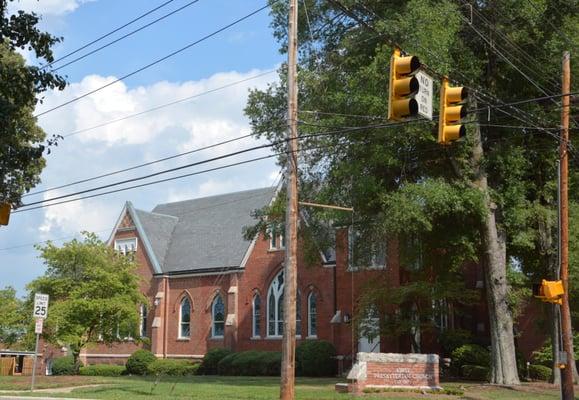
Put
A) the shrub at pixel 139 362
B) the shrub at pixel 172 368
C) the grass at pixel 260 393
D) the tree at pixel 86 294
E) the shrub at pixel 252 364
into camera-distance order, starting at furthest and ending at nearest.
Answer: the shrub at pixel 139 362 → the shrub at pixel 172 368 → the shrub at pixel 252 364 → the tree at pixel 86 294 → the grass at pixel 260 393

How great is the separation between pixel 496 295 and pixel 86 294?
19045mm

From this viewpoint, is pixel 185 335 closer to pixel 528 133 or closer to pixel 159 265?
pixel 159 265

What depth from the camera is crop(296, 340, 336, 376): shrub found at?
37281mm

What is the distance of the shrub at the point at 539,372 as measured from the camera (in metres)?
32.5

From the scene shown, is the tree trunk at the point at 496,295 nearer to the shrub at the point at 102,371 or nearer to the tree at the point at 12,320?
the tree at the point at 12,320

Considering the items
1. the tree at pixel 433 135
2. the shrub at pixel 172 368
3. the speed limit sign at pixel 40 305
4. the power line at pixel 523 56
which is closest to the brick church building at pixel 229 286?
the shrub at pixel 172 368

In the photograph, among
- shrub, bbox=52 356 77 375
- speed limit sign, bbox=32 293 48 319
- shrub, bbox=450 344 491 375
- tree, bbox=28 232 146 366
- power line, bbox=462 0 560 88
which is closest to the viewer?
speed limit sign, bbox=32 293 48 319

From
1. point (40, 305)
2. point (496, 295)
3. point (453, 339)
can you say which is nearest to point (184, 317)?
point (453, 339)

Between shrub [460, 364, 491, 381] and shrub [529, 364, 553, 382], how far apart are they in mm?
2779

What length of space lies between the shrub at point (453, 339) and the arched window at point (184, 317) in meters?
18.2

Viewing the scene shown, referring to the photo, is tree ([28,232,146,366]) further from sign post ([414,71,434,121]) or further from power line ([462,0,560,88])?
sign post ([414,71,434,121])

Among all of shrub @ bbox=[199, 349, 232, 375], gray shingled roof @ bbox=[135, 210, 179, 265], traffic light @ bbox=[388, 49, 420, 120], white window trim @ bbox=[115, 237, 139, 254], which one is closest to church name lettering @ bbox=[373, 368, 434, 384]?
traffic light @ bbox=[388, 49, 420, 120]

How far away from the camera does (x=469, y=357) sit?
109 ft

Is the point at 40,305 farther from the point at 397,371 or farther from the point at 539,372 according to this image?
the point at 539,372
